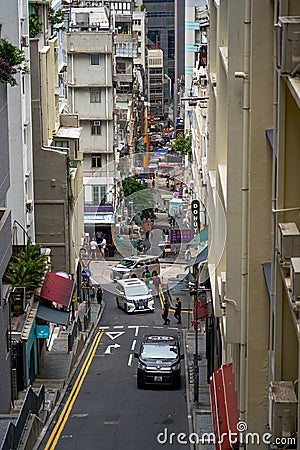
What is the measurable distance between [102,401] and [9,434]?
30.6ft

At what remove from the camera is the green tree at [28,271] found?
33.8 metres

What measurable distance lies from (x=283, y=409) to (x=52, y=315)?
23965mm

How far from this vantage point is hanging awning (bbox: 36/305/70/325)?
34.4 m

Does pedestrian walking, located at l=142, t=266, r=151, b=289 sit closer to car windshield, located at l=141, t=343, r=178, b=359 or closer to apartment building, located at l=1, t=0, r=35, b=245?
apartment building, located at l=1, t=0, r=35, b=245

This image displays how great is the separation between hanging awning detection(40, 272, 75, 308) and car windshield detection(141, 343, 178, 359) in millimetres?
3255

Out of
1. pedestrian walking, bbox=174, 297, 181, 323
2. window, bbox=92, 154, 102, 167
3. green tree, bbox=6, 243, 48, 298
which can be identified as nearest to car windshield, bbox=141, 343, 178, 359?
green tree, bbox=6, 243, 48, 298

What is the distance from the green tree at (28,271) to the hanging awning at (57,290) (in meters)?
0.76

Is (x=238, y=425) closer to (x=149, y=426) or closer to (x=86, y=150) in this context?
(x=149, y=426)

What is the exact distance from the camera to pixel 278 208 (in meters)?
12.0

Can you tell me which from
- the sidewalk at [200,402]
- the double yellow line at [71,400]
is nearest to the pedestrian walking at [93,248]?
the double yellow line at [71,400]

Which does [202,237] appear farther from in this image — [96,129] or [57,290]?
[96,129]

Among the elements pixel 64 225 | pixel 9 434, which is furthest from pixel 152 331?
pixel 9 434

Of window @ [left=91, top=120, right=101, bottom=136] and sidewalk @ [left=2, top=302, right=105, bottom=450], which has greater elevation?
window @ [left=91, top=120, right=101, bottom=136]

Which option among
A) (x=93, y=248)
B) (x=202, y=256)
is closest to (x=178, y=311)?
(x=202, y=256)
